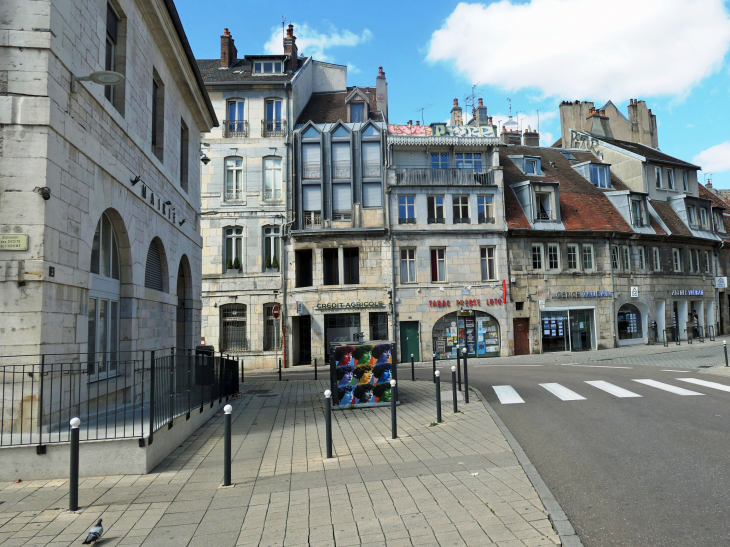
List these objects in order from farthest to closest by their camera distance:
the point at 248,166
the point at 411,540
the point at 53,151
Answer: the point at 248,166 < the point at 53,151 < the point at 411,540

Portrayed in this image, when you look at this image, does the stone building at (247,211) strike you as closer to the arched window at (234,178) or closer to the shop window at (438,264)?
the arched window at (234,178)

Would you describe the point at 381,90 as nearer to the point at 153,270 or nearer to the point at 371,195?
the point at 371,195

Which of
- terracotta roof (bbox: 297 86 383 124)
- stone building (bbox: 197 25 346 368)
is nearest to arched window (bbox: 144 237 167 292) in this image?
stone building (bbox: 197 25 346 368)

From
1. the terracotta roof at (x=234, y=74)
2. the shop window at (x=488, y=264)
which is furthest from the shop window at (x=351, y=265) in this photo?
the terracotta roof at (x=234, y=74)

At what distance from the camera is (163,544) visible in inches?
178

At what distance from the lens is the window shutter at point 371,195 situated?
90.3 feet

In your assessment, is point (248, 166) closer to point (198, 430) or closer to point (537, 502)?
point (198, 430)

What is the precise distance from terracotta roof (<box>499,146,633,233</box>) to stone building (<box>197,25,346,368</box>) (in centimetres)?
1252

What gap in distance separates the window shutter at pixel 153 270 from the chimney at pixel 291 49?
67.3 ft

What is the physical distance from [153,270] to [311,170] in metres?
16.1

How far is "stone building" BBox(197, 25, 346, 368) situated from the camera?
86.5 ft

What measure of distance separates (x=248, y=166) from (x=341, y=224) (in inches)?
221

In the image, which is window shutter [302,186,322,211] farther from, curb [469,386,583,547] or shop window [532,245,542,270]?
curb [469,386,583,547]

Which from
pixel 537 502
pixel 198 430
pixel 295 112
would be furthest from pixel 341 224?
pixel 537 502
